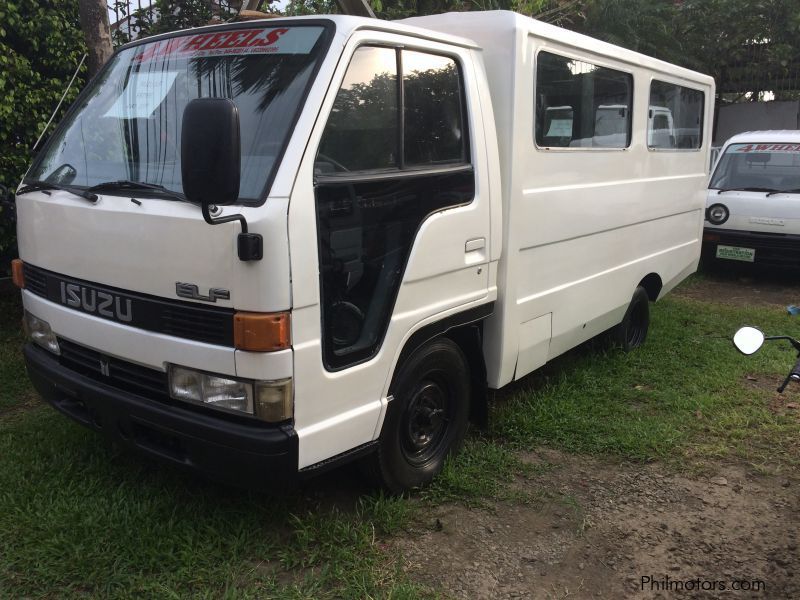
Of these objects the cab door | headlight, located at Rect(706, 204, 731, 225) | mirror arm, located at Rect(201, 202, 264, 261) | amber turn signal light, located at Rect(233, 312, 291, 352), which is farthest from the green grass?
headlight, located at Rect(706, 204, 731, 225)

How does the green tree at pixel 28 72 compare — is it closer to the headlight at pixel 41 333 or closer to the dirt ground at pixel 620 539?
the headlight at pixel 41 333

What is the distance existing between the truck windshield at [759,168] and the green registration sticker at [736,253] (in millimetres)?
803

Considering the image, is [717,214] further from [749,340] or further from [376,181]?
[376,181]

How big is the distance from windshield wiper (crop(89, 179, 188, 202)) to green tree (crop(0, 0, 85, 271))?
2.90m

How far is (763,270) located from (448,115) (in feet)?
25.3

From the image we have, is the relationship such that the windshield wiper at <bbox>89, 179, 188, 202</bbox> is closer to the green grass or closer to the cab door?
the cab door

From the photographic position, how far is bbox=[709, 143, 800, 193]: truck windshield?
8883 millimetres

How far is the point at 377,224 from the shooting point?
3.04 m

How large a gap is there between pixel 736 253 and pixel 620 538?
6.57m

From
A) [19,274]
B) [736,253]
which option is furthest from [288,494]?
[736,253]

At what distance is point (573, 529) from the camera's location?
3385mm

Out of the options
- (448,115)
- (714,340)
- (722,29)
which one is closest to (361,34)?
(448,115)

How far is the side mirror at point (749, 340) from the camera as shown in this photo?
2.55 metres

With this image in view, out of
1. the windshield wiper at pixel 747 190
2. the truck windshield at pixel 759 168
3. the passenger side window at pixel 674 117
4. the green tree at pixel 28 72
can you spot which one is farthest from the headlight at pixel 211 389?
the truck windshield at pixel 759 168
